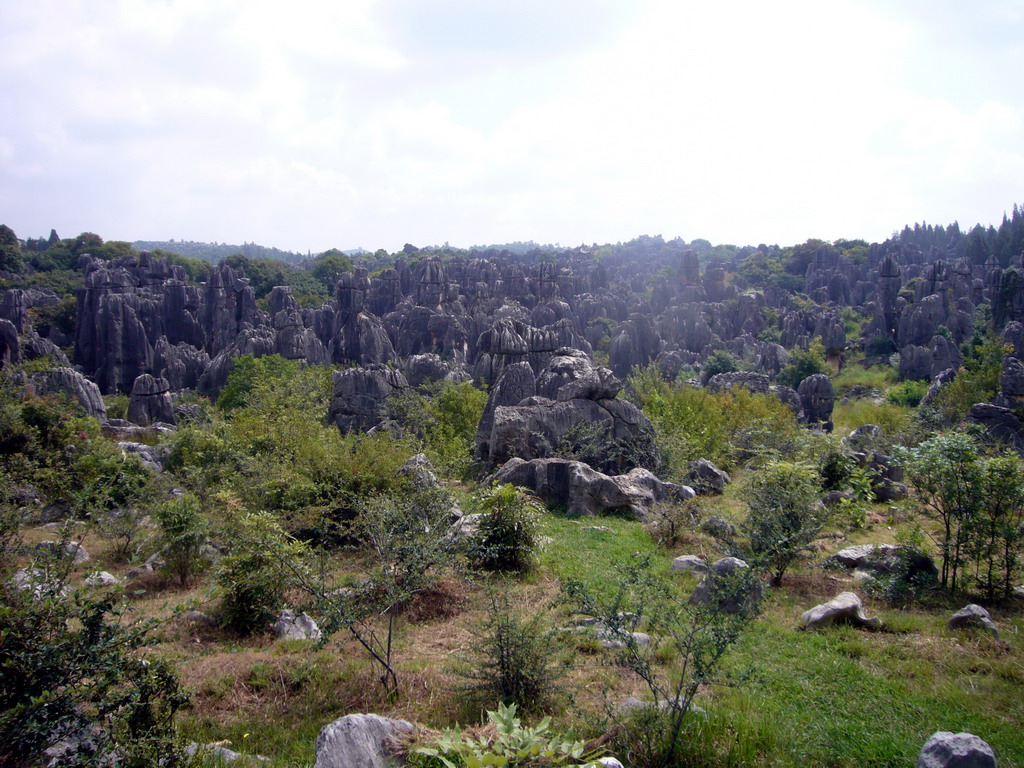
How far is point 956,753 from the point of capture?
12.4ft

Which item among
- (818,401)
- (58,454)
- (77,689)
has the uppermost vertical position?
(77,689)

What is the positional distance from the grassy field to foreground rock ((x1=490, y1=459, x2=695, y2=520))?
16.2 ft

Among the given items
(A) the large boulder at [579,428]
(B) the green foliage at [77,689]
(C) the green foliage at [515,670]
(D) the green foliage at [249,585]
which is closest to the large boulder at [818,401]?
(A) the large boulder at [579,428]

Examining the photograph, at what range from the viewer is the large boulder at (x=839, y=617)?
22.3 ft

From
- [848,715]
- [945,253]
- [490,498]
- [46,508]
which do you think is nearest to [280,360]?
[46,508]

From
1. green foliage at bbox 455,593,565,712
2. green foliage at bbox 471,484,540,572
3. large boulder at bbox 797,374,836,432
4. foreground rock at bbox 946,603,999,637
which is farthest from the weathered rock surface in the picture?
large boulder at bbox 797,374,836,432

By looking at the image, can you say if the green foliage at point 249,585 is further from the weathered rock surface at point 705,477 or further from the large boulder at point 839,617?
the weathered rock surface at point 705,477

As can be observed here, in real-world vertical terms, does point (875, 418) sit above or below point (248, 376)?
below

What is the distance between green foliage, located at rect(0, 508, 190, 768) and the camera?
10.2 feet

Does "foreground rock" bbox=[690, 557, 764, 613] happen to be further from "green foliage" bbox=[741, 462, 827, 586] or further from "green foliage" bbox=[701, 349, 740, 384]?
"green foliage" bbox=[701, 349, 740, 384]

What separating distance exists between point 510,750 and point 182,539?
679cm

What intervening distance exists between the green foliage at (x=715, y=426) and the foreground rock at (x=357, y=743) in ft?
37.9

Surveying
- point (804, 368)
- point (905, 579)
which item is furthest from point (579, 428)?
point (804, 368)

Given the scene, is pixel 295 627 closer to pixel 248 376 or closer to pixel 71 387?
pixel 248 376
